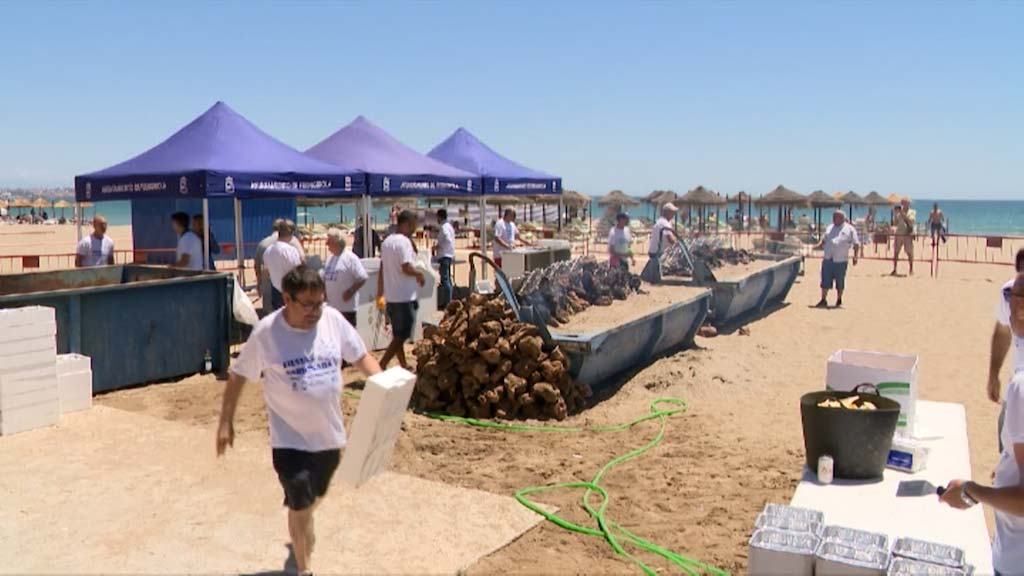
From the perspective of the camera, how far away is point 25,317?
6969 millimetres

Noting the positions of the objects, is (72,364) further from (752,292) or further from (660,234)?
(752,292)

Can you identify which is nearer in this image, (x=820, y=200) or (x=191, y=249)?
(x=191, y=249)

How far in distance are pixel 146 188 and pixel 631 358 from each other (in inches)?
272

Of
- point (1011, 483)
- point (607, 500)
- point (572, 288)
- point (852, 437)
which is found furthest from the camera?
point (572, 288)

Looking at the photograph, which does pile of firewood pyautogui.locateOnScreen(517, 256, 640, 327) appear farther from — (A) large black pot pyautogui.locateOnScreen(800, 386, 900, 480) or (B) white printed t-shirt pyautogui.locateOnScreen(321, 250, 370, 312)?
(A) large black pot pyautogui.locateOnScreen(800, 386, 900, 480)

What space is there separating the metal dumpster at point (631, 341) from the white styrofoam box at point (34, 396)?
4.27 m

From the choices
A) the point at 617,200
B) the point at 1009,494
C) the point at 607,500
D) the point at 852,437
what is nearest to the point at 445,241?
the point at 607,500

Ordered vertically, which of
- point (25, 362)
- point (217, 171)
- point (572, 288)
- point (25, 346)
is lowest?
point (25, 362)

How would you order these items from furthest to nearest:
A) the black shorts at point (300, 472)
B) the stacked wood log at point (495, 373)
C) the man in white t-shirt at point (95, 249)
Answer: the man in white t-shirt at point (95, 249), the stacked wood log at point (495, 373), the black shorts at point (300, 472)

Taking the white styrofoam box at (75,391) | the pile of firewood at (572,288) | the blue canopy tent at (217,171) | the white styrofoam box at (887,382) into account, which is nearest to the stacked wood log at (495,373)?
the pile of firewood at (572,288)

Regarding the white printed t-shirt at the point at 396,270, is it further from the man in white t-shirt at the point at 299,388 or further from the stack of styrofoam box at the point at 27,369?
the man in white t-shirt at the point at 299,388

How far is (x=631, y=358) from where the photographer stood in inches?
368

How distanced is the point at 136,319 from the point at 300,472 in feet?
17.5

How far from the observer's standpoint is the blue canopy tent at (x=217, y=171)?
11414 mm
